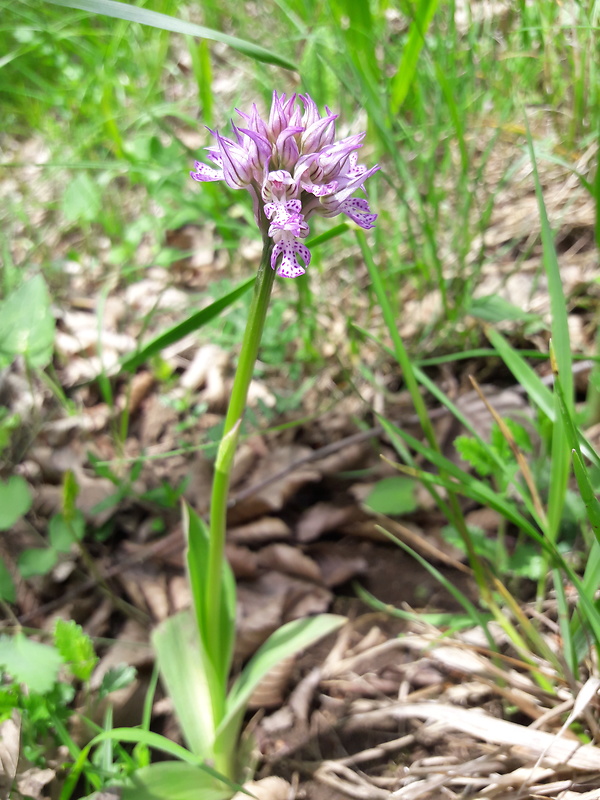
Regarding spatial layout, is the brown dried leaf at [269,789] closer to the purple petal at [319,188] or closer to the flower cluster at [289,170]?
the flower cluster at [289,170]

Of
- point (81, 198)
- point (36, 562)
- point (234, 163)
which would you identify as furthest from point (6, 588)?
point (81, 198)

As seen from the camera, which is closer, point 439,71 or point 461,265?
point 439,71

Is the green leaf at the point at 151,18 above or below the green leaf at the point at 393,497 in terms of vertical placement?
above

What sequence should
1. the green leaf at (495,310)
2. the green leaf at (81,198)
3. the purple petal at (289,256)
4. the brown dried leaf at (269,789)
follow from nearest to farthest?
1. the purple petal at (289,256)
2. the brown dried leaf at (269,789)
3. the green leaf at (495,310)
4. the green leaf at (81,198)

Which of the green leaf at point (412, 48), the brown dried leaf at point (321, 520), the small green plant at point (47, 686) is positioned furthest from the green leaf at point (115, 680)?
the green leaf at point (412, 48)

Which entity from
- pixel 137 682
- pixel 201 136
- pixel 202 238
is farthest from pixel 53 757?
pixel 201 136

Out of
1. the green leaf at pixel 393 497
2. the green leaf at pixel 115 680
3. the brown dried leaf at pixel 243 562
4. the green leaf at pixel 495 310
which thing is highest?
the green leaf at pixel 495 310

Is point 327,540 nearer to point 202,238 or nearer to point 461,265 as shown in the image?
point 461,265
